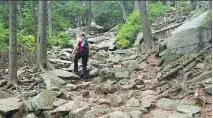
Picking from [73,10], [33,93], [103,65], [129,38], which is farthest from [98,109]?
[73,10]

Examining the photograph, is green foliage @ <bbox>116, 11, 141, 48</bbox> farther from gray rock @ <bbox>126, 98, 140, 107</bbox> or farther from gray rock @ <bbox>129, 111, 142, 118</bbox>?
gray rock @ <bbox>129, 111, 142, 118</bbox>

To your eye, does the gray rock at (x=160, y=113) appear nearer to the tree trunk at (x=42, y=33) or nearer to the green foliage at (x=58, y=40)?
the tree trunk at (x=42, y=33)

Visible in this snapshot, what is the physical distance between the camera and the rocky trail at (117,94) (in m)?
7.54

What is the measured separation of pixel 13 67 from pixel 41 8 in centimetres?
321

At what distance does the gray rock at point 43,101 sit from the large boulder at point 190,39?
5.61 m

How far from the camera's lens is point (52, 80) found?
11422 mm

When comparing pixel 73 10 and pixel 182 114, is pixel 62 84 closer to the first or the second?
pixel 182 114

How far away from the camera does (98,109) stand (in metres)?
7.88

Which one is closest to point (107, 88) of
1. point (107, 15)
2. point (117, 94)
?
point (117, 94)

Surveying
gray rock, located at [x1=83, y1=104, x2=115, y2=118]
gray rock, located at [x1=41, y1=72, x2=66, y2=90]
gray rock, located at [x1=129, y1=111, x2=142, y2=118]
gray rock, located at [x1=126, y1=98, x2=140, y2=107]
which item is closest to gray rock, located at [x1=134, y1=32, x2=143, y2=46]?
gray rock, located at [x1=41, y1=72, x2=66, y2=90]

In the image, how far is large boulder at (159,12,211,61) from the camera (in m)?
11.9

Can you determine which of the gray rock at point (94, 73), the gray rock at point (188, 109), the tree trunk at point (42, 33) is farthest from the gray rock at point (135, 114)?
the tree trunk at point (42, 33)

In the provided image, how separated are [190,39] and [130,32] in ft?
27.7

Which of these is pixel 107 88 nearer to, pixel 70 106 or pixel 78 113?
pixel 70 106
